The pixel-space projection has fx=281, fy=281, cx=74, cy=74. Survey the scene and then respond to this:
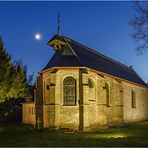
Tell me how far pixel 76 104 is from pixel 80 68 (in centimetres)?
351

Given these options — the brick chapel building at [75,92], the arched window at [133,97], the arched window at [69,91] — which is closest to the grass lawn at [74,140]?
the brick chapel building at [75,92]

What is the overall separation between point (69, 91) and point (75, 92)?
0.61 m

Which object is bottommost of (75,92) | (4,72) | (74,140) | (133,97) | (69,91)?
(74,140)

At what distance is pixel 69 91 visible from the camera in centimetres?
2745

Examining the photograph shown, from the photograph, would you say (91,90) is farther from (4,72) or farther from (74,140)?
(74,140)

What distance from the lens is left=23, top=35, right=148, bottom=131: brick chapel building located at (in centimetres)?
2688

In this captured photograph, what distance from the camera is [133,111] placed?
40219 millimetres

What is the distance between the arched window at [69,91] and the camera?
27328mm

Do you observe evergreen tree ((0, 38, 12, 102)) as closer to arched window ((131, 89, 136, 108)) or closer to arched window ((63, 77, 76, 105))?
arched window ((63, 77, 76, 105))

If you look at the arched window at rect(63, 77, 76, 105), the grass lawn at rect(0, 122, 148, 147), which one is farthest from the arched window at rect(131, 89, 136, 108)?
the grass lawn at rect(0, 122, 148, 147)

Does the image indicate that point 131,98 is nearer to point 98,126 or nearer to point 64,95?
point 98,126

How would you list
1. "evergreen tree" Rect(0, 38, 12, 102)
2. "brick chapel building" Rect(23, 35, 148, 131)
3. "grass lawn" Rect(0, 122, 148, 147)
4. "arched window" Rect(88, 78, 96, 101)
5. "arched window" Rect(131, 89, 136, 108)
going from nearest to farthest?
"grass lawn" Rect(0, 122, 148, 147) < "brick chapel building" Rect(23, 35, 148, 131) < "evergreen tree" Rect(0, 38, 12, 102) < "arched window" Rect(88, 78, 96, 101) < "arched window" Rect(131, 89, 136, 108)

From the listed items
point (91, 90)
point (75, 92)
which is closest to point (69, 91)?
point (75, 92)

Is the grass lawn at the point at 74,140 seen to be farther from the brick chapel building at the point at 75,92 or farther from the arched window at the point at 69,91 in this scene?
the arched window at the point at 69,91
